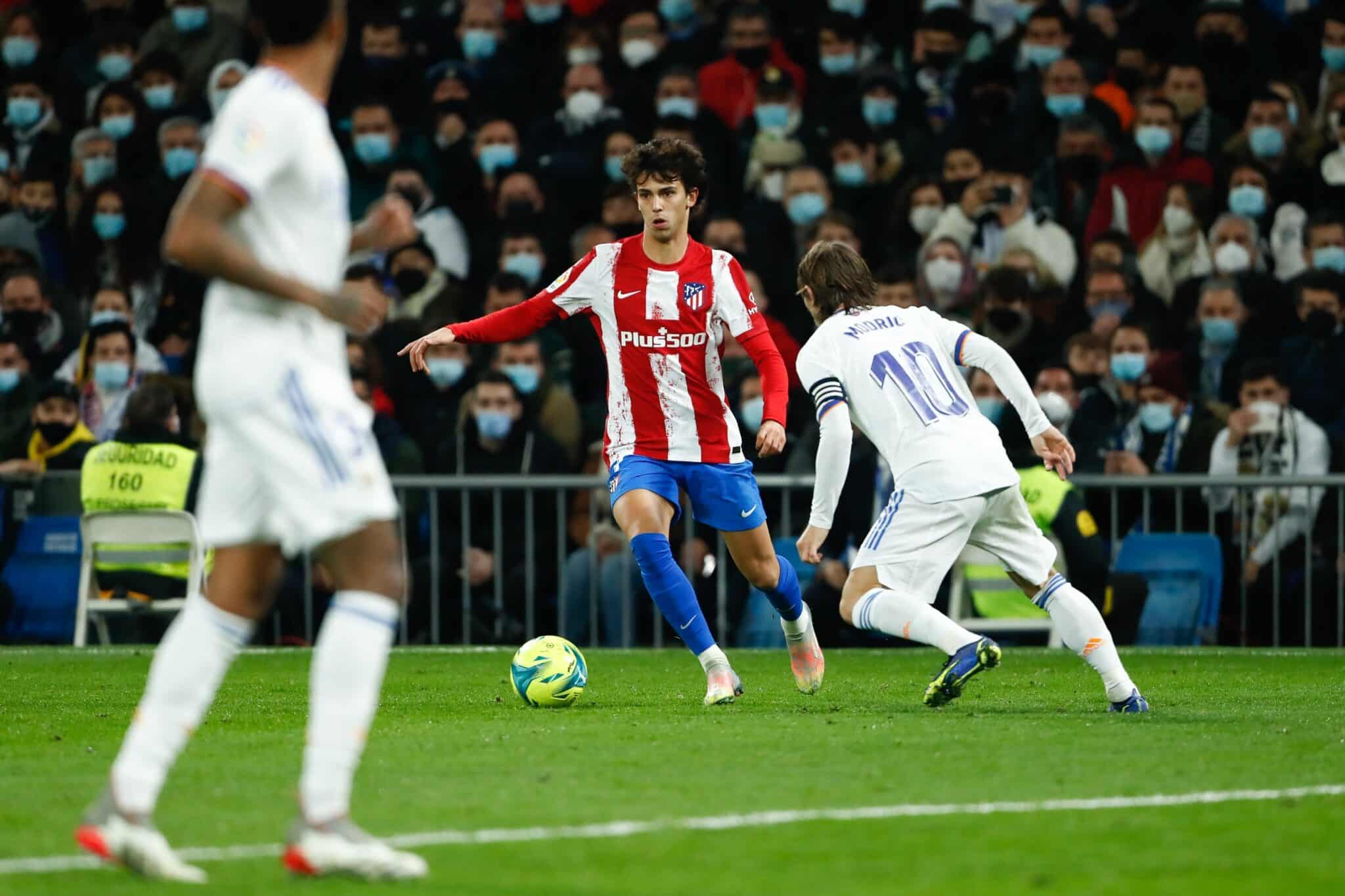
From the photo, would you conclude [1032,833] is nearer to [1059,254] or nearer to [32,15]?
[1059,254]

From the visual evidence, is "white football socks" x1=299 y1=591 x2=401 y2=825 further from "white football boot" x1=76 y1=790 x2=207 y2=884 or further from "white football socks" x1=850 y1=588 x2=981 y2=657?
"white football socks" x1=850 y1=588 x2=981 y2=657

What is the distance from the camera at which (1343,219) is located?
52.2 ft

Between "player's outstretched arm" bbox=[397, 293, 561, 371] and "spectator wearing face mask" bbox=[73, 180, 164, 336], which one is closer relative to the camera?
"player's outstretched arm" bbox=[397, 293, 561, 371]

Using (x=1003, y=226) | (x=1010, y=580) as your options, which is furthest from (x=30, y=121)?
(x=1010, y=580)

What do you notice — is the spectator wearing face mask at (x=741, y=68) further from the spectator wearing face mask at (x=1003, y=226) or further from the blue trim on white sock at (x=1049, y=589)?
the blue trim on white sock at (x=1049, y=589)

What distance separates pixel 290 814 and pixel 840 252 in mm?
4422

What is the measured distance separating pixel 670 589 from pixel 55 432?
24.0 ft

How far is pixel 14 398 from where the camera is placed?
53.4ft

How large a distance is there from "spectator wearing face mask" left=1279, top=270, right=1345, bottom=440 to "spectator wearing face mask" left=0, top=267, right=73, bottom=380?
9.48 m

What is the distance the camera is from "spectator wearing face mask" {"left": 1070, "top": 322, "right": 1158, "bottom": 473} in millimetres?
14672

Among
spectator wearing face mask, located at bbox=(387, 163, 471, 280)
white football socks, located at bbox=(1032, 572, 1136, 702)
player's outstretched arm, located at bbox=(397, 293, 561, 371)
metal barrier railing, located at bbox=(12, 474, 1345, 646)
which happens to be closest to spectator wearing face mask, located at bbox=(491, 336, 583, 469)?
metal barrier railing, located at bbox=(12, 474, 1345, 646)

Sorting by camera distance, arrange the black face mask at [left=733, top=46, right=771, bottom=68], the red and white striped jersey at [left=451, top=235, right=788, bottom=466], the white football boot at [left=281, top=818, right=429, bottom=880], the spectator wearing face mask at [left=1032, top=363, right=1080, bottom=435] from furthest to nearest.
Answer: the black face mask at [left=733, top=46, right=771, bottom=68], the spectator wearing face mask at [left=1032, top=363, right=1080, bottom=435], the red and white striped jersey at [left=451, top=235, right=788, bottom=466], the white football boot at [left=281, top=818, right=429, bottom=880]

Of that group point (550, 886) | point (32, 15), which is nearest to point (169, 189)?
point (32, 15)

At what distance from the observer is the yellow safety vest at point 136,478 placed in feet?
47.8
